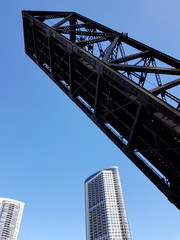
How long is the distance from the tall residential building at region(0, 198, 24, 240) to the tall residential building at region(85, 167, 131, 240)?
64.5 meters

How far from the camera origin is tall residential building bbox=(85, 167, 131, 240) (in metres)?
136

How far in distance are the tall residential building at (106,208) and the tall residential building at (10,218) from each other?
64.5 meters

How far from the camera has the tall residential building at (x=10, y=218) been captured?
153 metres

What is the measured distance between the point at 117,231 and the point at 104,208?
1815 cm

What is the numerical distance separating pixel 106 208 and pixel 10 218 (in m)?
86.7

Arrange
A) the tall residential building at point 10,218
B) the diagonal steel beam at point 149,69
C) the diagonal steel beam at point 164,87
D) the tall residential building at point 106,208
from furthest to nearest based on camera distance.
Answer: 1. the tall residential building at point 10,218
2. the tall residential building at point 106,208
3. the diagonal steel beam at point 149,69
4. the diagonal steel beam at point 164,87

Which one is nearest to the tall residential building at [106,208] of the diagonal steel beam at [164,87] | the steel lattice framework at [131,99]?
the steel lattice framework at [131,99]

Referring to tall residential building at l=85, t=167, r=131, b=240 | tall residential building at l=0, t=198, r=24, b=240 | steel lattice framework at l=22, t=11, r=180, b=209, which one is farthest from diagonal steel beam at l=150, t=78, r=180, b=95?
tall residential building at l=0, t=198, r=24, b=240

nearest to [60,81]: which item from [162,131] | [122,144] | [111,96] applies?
[111,96]

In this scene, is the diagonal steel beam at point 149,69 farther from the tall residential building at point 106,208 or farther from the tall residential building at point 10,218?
the tall residential building at point 10,218

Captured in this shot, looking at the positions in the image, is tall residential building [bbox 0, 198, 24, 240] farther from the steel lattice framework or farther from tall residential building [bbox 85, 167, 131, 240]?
the steel lattice framework

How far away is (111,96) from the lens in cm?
931

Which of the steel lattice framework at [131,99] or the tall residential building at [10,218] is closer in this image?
the steel lattice framework at [131,99]

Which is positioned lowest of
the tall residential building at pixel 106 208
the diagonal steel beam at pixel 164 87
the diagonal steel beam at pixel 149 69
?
the diagonal steel beam at pixel 164 87
